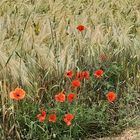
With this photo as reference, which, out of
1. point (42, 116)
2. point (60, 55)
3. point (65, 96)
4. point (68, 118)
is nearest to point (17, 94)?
point (42, 116)

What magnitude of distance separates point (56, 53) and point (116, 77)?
54 cm

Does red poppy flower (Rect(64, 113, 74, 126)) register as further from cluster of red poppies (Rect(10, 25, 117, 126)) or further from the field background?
the field background

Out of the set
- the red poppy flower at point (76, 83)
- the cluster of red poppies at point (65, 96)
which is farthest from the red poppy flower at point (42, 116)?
the red poppy flower at point (76, 83)

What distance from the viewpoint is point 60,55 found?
3605mm

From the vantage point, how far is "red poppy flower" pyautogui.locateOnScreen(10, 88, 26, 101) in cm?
311

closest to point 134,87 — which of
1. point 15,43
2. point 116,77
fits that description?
point 116,77

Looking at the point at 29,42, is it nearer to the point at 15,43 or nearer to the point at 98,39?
the point at 15,43

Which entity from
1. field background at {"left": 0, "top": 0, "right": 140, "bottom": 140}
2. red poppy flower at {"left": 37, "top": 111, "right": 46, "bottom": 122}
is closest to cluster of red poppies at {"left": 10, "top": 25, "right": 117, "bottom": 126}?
red poppy flower at {"left": 37, "top": 111, "right": 46, "bottom": 122}

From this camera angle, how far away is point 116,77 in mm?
3895

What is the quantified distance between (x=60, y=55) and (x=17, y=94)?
2.00 feet

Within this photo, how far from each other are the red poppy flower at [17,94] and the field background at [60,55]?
4.4 inches

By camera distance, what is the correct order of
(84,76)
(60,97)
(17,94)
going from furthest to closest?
(84,76), (60,97), (17,94)

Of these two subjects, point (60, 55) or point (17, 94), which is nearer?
point (17, 94)

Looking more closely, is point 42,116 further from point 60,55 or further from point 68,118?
point 60,55
